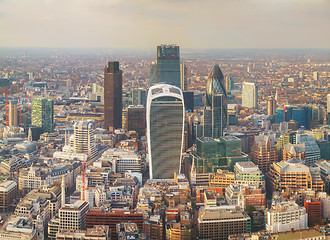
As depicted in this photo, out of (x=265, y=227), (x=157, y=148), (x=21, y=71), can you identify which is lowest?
(x=265, y=227)

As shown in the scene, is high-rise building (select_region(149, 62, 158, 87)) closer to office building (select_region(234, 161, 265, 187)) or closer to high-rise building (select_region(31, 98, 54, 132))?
high-rise building (select_region(31, 98, 54, 132))

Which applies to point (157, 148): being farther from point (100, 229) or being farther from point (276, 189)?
point (100, 229)

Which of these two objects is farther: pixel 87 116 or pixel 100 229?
pixel 87 116

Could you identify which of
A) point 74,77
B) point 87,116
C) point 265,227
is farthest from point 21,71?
point 265,227

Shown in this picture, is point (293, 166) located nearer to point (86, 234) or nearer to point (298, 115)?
point (86, 234)

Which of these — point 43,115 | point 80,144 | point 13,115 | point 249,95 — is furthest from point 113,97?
point 249,95

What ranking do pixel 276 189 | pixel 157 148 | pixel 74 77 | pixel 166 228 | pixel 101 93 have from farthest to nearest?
pixel 74 77 → pixel 101 93 → pixel 157 148 → pixel 276 189 → pixel 166 228

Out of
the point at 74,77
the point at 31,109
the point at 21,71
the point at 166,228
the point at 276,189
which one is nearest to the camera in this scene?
the point at 166,228
